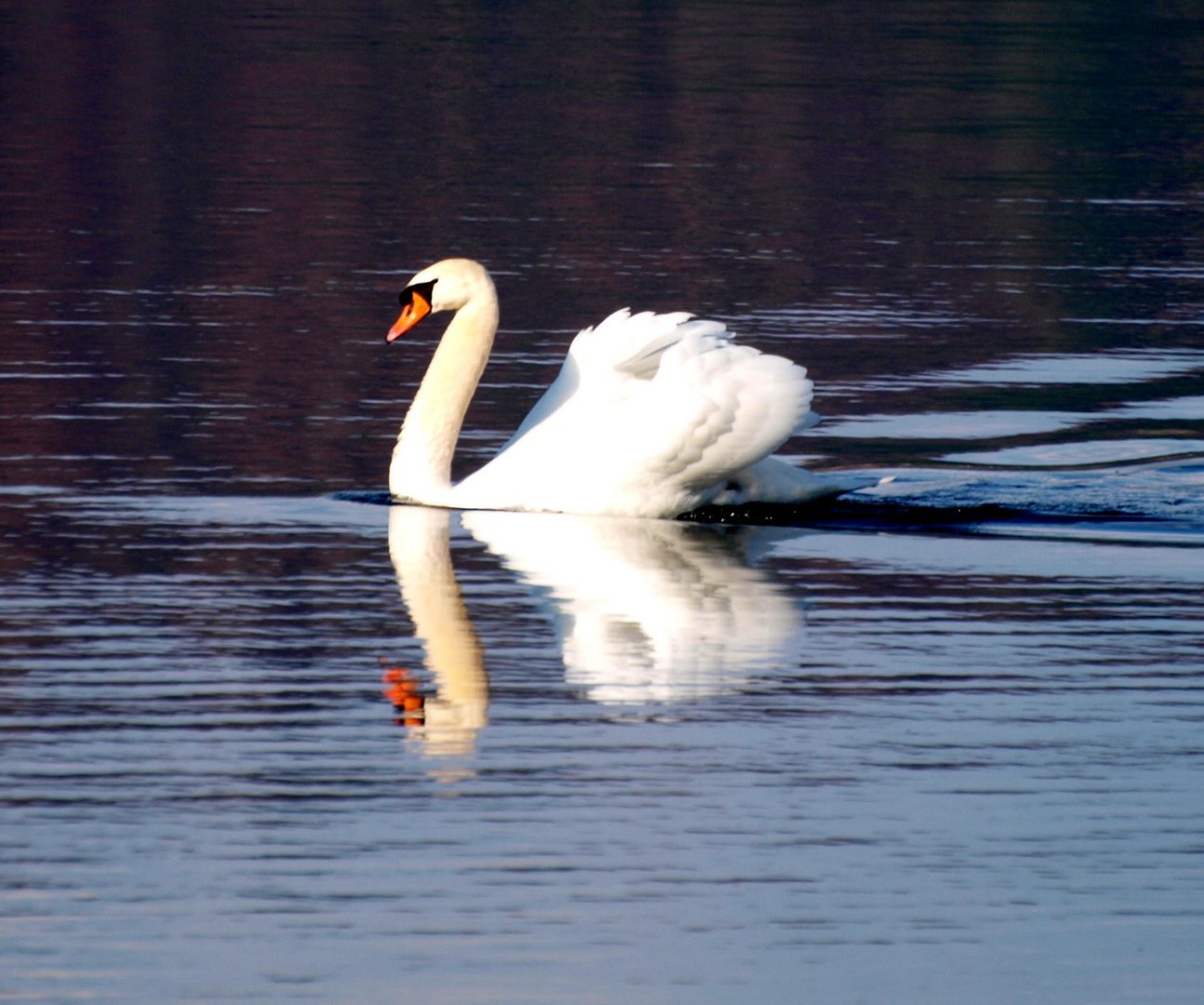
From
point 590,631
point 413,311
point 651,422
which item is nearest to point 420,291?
point 413,311

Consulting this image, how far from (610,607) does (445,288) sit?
3157 millimetres

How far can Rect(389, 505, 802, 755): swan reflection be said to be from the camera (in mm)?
7930

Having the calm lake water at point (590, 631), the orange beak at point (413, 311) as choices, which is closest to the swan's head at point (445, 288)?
the orange beak at point (413, 311)

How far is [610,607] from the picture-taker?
9.02 m

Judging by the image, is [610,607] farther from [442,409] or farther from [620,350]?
[442,409]

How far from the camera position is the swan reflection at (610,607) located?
7.93 m

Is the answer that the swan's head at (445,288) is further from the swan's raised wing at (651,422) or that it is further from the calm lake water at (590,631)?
the swan's raised wing at (651,422)

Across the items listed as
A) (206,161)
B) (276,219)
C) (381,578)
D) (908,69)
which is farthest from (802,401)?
(908,69)

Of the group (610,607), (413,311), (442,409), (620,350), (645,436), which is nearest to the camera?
(610,607)

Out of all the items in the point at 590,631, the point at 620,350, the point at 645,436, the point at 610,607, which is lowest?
the point at 590,631

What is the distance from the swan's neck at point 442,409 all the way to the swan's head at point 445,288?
0.13 feet

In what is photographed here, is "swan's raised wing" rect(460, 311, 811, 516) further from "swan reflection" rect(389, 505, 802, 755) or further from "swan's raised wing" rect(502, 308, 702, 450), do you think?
"swan reflection" rect(389, 505, 802, 755)

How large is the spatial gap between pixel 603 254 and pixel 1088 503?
340 inches

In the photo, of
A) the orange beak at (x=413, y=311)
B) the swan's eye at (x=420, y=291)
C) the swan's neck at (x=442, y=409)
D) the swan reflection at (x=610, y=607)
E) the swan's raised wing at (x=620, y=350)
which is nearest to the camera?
the swan reflection at (x=610, y=607)
